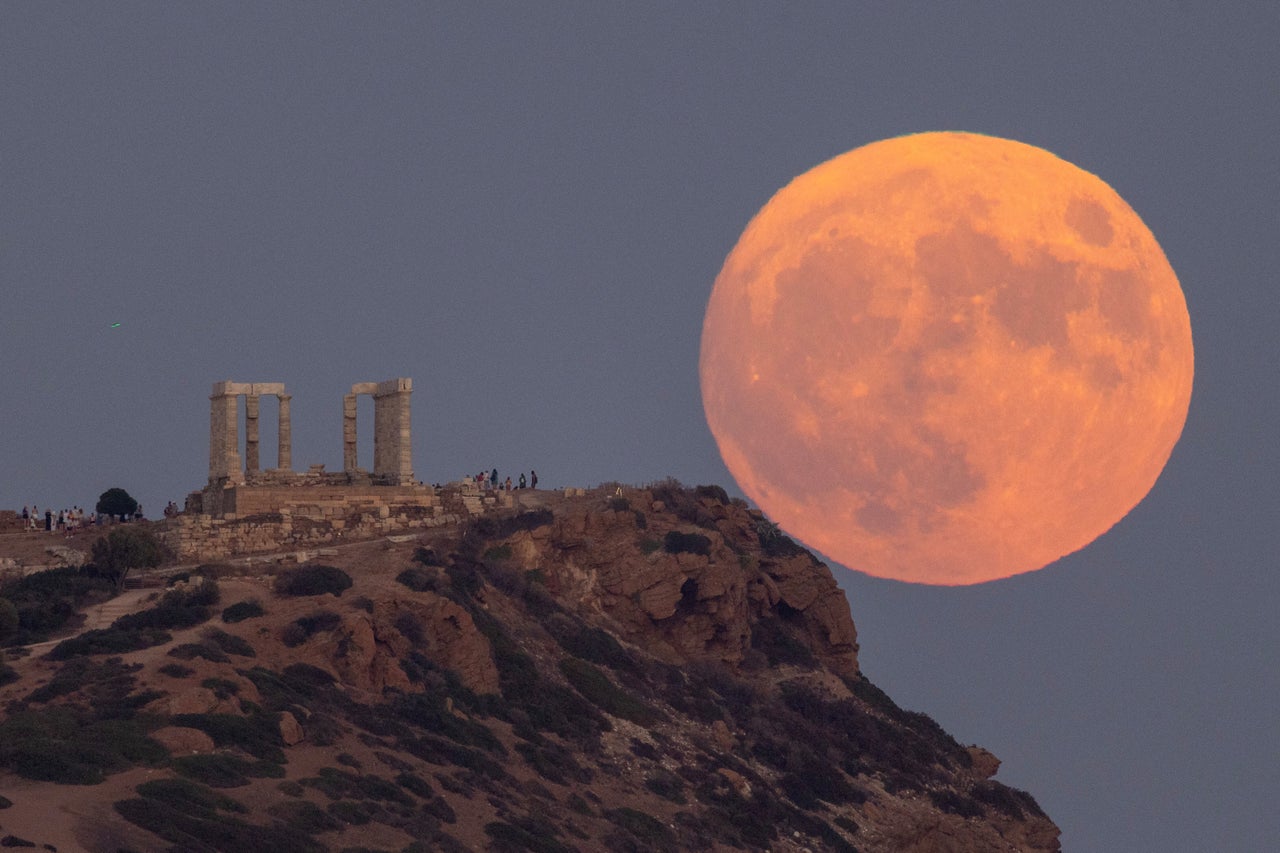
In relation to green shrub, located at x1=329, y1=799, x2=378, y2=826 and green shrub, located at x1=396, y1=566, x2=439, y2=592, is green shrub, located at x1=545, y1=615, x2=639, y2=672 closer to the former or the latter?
green shrub, located at x1=396, y1=566, x2=439, y2=592

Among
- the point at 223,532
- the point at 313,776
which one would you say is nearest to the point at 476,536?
the point at 223,532

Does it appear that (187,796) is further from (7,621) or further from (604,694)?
(604,694)

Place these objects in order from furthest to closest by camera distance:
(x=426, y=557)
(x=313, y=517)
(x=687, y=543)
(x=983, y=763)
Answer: (x=983, y=763)
(x=687, y=543)
(x=313, y=517)
(x=426, y=557)

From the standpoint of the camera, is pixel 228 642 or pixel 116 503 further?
pixel 116 503

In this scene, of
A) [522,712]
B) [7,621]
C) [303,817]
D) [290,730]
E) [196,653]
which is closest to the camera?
[303,817]

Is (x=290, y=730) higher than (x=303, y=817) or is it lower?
higher

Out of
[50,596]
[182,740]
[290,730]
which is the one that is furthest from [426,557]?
[182,740]

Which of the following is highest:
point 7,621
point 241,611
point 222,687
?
point 241,611

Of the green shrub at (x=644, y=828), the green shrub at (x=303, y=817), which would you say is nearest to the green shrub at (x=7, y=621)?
the green shrub at (x=303, y=817)
